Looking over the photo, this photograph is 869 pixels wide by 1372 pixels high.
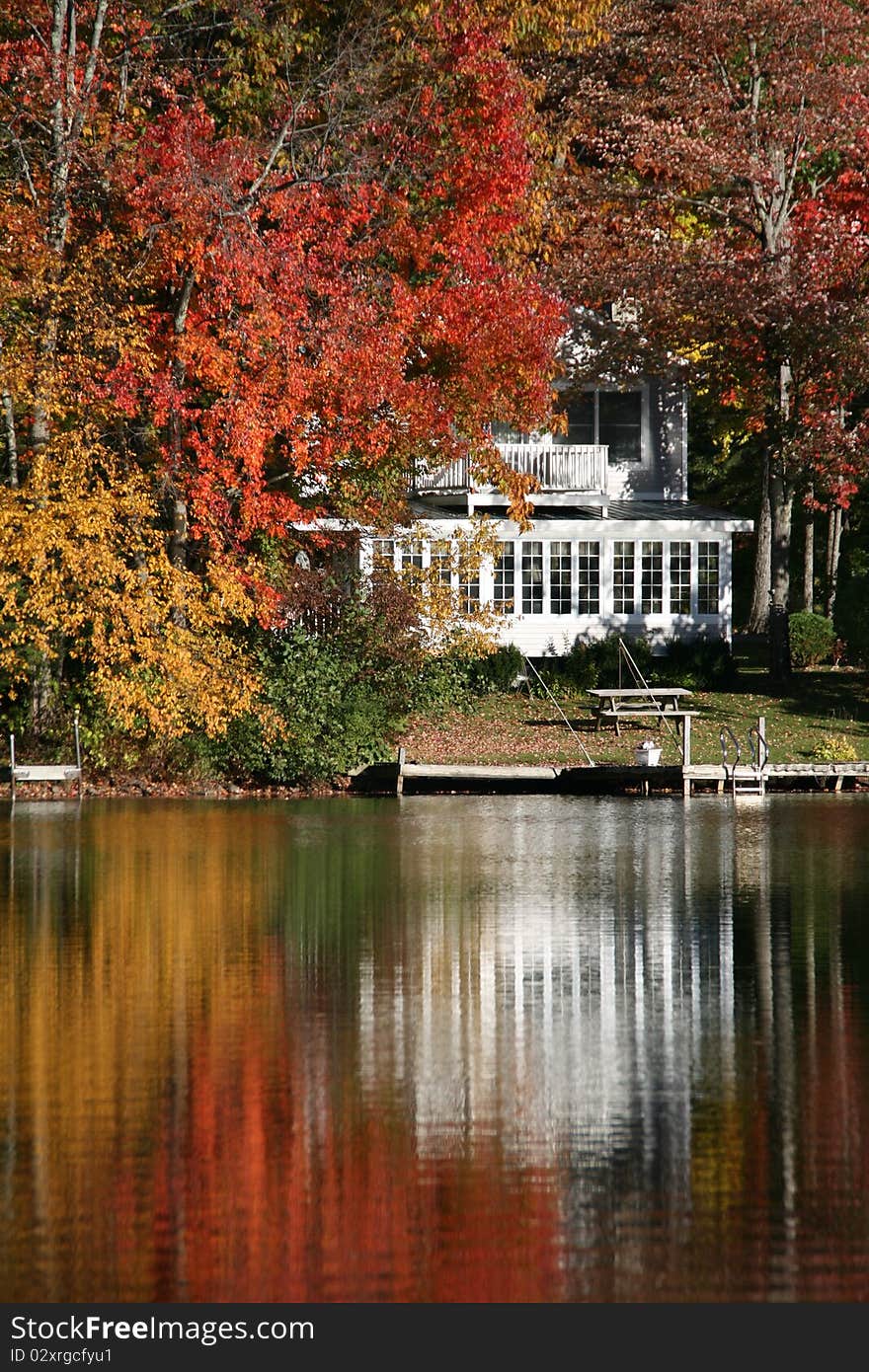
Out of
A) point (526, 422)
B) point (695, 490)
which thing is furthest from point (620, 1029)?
point (695, 490)

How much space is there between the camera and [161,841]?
24031mm

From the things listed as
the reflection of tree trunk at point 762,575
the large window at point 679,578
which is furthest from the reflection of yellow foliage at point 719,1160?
the reflection of tree trunk at point 762,575

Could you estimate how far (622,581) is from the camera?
40.9 meters

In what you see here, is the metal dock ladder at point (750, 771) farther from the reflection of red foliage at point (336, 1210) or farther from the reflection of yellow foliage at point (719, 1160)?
the reflection of red foliage at point (336, 1210)

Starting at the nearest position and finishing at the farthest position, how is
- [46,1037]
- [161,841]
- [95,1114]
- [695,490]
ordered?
[95,1114] < [46,1037] < [161,841] < [695,490]

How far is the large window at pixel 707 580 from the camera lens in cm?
4119

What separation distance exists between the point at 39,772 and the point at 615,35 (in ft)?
75.1

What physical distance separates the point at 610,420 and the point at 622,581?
5.37m

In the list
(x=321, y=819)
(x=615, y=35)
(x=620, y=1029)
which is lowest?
(x=321, y=819)

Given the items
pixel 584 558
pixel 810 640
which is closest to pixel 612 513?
pixel 584 558

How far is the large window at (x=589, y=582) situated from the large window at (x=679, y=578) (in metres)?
1.77

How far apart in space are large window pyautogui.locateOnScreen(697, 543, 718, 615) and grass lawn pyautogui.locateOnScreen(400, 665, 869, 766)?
2.91 metres

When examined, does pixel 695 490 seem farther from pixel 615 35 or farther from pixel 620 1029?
pixel 620 1029

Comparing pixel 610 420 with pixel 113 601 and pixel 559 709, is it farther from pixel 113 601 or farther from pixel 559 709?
pixel 113 601
